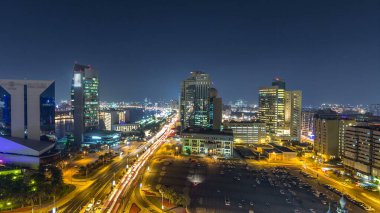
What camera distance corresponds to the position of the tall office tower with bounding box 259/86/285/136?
82812 millimetres

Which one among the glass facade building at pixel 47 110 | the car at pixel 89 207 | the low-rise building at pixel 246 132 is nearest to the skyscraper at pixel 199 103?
the low-rise building at pixel 246 132

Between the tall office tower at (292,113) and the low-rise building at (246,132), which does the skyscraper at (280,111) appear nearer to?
the tall office tower at (292,113)

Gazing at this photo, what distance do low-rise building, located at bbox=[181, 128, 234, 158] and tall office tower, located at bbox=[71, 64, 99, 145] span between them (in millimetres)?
25762

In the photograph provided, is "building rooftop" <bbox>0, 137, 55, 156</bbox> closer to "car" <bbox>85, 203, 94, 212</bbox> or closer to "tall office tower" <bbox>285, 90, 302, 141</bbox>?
"car" <bbox>85, 203, 94, 212</bbox>

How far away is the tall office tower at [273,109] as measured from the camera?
82.8 meters

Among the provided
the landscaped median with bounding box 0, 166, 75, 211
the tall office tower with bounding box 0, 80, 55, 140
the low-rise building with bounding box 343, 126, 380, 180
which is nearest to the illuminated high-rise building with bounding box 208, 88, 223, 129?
the low-rise building with bounding box 343, 126, 380, 180

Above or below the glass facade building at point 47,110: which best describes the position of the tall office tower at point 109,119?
below

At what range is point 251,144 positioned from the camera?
232ft

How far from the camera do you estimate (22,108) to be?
47.7 metres

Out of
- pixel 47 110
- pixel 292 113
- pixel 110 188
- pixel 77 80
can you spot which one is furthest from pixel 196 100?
pixel 110 188

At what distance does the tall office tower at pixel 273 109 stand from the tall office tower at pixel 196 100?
56.4ft

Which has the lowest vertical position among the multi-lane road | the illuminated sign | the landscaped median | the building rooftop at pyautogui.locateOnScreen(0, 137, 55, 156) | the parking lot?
the parking lot

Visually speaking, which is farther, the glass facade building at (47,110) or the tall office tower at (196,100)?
the tall office tower at (196,100)

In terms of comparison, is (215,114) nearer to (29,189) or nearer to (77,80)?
(77,80)
